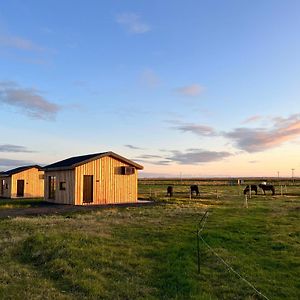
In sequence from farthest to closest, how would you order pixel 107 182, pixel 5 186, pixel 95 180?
pixel 5 186
pixel 107 182
pixel 95 180

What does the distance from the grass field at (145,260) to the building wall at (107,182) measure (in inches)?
489

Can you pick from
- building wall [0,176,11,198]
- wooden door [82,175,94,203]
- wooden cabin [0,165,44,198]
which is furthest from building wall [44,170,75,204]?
building wall [0,176,11,198]

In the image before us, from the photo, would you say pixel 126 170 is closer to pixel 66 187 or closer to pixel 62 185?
pixel 66 187

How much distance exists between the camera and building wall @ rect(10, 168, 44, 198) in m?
43.8

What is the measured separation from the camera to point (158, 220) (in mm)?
19953

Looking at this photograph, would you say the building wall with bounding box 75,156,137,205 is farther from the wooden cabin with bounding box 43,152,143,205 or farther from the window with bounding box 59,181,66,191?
the window with bounding box 59,181,66,191

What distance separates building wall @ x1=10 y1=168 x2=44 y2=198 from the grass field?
26.4 m

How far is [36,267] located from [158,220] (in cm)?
969

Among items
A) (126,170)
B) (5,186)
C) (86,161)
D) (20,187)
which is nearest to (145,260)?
(86,161)

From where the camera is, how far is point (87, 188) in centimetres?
3173

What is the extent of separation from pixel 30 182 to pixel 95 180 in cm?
1610

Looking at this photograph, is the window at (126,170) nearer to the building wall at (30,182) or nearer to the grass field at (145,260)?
the grass field at (145,260)

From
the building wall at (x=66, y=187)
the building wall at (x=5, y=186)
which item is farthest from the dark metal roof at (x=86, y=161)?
the building wall at (x=5, y=186)

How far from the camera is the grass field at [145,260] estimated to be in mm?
8820
